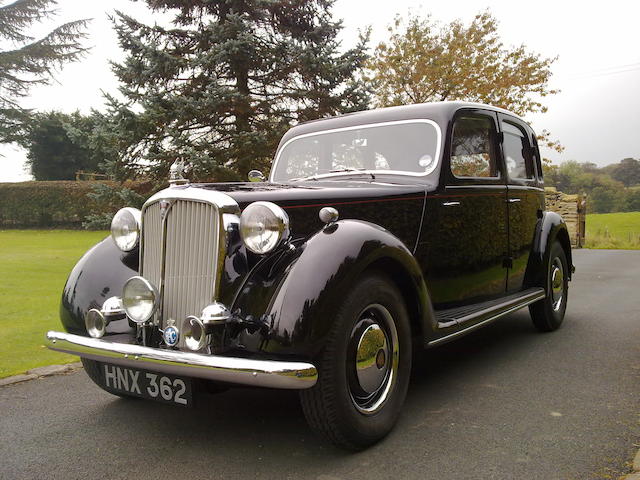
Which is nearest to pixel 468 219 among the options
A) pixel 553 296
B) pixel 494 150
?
pixel 494 150

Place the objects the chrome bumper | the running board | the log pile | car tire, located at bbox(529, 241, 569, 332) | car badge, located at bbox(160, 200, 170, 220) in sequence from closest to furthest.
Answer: the chrome bumper, car badge, located at bbox(160, 200, 170, 220), the running board, car tire, located at bbox(529, 241, 569, 332), the log pile

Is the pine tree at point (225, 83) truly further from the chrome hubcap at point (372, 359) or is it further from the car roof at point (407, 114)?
the chrome hubcap at point (372, 359)

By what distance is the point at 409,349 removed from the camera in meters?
2.77

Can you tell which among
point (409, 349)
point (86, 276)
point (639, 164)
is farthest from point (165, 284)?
point (639, 164)

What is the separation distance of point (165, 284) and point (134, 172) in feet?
30.9

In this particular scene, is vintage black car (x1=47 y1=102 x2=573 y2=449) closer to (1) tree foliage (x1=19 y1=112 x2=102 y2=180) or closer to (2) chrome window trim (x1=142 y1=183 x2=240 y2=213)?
(2) chrome window trim (x1=142 y1=183 x2=240 y2=213)

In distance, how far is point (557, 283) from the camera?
506 centimetres

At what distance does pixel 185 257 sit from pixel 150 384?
62 cm

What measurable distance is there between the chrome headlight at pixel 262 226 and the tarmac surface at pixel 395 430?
3.25ft

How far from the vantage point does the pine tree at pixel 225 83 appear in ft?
34.0

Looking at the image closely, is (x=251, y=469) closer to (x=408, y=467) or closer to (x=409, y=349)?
(x=408, y=467)

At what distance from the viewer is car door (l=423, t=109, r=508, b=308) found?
3443mm

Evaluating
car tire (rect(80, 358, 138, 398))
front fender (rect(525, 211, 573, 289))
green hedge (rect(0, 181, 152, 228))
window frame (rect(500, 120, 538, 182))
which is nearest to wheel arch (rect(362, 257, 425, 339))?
car tire (rect(80, 358, 138, 398))

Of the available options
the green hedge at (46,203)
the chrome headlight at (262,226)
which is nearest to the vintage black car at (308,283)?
the chrome headlight at (262,226)
